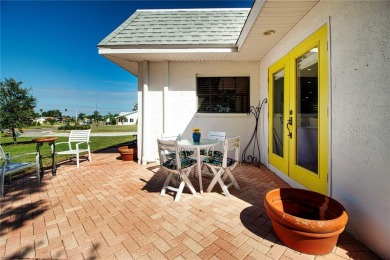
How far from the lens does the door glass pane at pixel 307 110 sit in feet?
9.89

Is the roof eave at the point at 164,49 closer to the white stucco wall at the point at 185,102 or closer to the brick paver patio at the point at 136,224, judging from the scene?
the white stucco wall at the point at 185,102

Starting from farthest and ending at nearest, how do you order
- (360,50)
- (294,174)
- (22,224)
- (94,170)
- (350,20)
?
(94,170) → (294,174) → (22,224) → (350,20) → (360,50)

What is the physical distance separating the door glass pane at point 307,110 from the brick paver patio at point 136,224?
0.90 metres

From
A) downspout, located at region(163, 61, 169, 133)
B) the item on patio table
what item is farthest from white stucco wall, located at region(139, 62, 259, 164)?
the item on patio table

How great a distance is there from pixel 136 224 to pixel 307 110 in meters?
3.30

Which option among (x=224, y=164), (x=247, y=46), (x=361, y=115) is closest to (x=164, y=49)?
(x=247, y=46)

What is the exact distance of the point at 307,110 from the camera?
3232 mm

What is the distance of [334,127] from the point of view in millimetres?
2492

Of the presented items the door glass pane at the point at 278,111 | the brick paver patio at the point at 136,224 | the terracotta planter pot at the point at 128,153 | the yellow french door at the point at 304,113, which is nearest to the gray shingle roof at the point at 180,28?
the door glass pane at the point at 278,111

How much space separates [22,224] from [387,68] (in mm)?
4623

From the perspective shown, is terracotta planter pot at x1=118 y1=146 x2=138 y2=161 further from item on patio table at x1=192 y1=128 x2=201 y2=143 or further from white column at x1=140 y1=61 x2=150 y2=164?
item on patio table at x1=192 y1=128 x2=201 y2=143

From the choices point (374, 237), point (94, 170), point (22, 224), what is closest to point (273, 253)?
point (374, 237)

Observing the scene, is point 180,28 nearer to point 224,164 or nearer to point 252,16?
point 252,16

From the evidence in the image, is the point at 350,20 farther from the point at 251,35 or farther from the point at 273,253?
the point at 273,253
